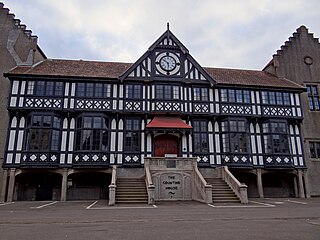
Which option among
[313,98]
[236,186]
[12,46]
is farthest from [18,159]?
[313,98]

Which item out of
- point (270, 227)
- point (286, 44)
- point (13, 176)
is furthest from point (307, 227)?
point (286, 44)

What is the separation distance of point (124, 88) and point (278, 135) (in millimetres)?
13154

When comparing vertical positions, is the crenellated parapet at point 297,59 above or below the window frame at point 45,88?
above

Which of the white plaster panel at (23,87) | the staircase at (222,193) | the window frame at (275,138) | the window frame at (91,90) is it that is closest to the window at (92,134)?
the window frame at (91,90)

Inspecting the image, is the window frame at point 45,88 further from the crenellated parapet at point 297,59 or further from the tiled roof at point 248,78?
the crenellated parapet at point 297,59

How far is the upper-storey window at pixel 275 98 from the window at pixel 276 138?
75.2 inches

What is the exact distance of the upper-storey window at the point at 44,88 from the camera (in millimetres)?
20141

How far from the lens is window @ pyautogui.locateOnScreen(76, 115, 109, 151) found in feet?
64.3

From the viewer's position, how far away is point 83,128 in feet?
65.0

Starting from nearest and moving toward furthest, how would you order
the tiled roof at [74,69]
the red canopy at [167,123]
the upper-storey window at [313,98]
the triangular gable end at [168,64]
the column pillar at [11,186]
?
the column pillar at [11,186] → the red canopy at [167,123] → the tiled roof at [74,69] → the triangular gable end at [168,64] → the upper-storey window at [313,98]

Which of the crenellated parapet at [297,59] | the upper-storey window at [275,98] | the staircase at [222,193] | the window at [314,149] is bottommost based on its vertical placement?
the staircase at [222,193]

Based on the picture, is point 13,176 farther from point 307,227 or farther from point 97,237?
point 307,227

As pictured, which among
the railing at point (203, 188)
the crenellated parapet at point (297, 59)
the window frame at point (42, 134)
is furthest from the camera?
the crenellated parapet at point (297, 59)

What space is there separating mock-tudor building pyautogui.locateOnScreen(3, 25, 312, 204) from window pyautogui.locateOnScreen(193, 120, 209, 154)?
8 centimetres
